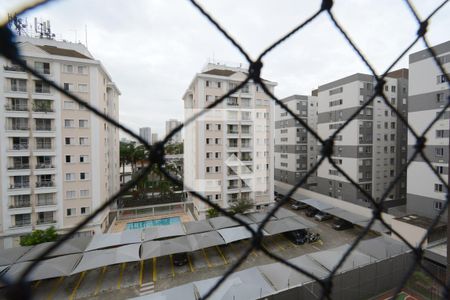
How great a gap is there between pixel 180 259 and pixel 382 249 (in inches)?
164

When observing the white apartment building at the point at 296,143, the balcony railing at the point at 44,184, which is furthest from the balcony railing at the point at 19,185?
the white apartment building at the point at 296,143

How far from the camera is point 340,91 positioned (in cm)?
874

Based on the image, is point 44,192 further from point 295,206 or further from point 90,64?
point 295,206

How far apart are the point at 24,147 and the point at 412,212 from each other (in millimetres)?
10412

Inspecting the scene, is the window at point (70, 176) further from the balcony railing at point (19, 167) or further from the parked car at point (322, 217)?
the parked car at point (322, 217)

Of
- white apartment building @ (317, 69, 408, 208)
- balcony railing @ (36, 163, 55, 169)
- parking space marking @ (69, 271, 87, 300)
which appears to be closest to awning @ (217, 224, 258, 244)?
A: parking space marking @ (69, 271, 87, 300)

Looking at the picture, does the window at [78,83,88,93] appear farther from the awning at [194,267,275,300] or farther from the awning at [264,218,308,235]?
the awning at [264,218,308,235]

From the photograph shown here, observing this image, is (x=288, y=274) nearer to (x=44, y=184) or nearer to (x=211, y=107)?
(x=211, y=107)

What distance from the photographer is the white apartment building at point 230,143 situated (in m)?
7.46

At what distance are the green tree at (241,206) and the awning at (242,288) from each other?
132 inches

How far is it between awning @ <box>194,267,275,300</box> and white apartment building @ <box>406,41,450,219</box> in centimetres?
510

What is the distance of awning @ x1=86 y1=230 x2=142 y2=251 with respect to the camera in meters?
4.96

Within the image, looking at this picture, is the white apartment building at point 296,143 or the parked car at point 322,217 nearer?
the parked car at point 322,217

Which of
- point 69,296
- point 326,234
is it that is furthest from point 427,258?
point 69,296
